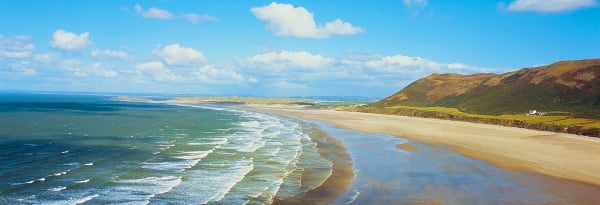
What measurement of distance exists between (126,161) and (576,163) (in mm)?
29704

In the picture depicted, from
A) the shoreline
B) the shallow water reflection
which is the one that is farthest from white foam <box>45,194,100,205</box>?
the shoreline

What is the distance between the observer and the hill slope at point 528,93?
8625cm

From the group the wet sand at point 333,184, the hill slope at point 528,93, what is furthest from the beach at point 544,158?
the hill slope at point 528,93

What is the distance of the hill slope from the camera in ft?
283

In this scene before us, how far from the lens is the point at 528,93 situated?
324 ft

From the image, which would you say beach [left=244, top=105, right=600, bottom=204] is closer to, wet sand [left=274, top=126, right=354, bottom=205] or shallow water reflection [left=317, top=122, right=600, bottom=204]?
shallow water reflection [left=317, top=122, right=600, bottom=204]

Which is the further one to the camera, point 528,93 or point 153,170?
point 528,93

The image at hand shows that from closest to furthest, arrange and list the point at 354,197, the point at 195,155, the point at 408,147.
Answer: the point at 354,197 → the point at 195,155 → the point at 408,147

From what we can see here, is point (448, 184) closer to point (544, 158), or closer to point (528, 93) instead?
point (544, 158)

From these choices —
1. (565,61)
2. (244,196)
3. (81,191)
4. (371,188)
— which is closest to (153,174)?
(81,191)

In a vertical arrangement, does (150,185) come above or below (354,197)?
below

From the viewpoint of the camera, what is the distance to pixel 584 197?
20156mm

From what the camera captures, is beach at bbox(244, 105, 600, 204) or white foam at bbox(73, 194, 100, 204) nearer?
white foam at bbox(73, 194, 100, 204)

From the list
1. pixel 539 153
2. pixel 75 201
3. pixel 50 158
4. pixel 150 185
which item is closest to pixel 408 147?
pixel 539 153
